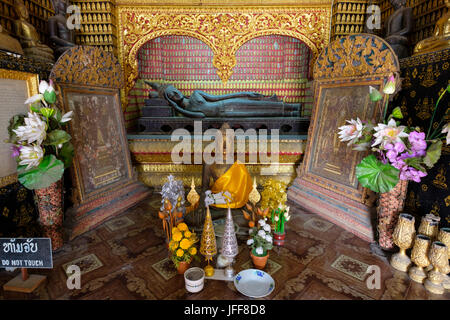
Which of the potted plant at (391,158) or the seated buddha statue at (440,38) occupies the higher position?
the seated buddha statue at (440,38)

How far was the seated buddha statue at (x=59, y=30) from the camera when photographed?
366 centimetres

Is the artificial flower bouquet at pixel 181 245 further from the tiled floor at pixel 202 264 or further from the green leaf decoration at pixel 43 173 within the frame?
the green leaf decoration at pixel 43 173

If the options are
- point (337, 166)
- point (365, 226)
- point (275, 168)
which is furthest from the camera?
point (275, 168)

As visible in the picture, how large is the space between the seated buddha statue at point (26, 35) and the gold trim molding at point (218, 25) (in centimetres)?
163

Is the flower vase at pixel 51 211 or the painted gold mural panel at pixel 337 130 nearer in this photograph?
the flower vase at pixel 51 211

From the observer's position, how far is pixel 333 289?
1596mm

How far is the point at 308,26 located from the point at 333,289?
4674 millimetres

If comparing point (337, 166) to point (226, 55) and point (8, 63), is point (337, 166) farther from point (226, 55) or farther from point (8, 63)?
point (8, 63)

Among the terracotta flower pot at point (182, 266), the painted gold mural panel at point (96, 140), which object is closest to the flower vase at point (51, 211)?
the painted gold mural panel at point (96, 140)

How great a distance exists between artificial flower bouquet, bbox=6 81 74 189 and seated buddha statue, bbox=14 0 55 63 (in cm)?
160

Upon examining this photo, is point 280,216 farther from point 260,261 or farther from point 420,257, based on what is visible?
point 420,257

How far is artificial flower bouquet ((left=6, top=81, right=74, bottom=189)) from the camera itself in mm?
1724

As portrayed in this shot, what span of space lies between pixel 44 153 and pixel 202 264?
165cm

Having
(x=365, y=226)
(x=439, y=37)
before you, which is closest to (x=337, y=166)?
(x=365, y=226)
